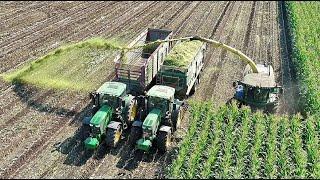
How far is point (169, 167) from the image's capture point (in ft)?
48.9

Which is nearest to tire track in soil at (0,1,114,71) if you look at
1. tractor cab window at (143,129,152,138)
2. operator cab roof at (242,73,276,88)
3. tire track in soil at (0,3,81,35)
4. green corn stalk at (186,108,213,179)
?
tire track in soil at (0,3,81,35)

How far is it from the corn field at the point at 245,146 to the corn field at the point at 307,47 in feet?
5.55

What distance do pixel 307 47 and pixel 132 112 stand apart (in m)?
14.6

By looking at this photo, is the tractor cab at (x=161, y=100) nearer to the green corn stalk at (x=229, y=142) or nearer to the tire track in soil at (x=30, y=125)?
the green corn stalk at (x=229, y=142)

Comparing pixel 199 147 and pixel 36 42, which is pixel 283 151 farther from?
pixel 36 42

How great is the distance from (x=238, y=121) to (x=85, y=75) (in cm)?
915

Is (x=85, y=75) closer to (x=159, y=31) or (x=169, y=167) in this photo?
(x=159, y=31)

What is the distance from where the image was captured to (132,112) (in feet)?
55.1

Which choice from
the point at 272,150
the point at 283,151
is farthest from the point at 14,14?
the point at 283,151

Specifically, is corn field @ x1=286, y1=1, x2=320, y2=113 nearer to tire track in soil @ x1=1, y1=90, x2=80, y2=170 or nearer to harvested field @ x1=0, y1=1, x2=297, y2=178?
harvested field @ x1=0, y1=1, x2=297, y2=178

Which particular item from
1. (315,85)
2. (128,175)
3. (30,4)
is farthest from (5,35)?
(315,85)

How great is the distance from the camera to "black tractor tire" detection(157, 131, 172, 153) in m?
15.5

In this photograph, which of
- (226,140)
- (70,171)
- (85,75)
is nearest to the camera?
(70,171)

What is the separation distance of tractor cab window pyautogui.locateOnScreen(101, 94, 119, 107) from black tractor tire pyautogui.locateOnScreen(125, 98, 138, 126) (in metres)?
0.64
